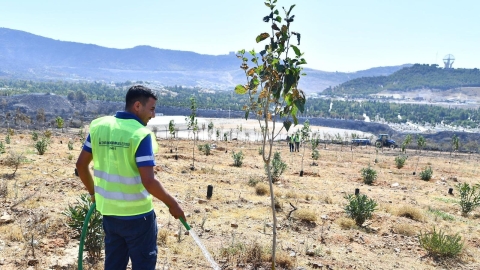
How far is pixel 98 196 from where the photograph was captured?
326cm

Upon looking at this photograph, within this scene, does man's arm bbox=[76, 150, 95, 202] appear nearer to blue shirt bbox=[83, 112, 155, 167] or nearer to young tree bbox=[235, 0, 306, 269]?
blue shirt bbox=[83, 112, 155, 167]

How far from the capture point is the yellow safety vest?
2.94 metres

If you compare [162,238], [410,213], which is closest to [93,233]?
[162,238]

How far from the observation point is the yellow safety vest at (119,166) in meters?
2.94

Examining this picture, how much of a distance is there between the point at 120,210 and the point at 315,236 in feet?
18.3

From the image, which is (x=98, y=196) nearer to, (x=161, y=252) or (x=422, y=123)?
(x=161, y=252)

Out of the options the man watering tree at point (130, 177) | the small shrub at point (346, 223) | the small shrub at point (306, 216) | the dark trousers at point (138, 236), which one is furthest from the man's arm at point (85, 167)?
the small shrub at point (346, 223)

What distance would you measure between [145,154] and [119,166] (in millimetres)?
283

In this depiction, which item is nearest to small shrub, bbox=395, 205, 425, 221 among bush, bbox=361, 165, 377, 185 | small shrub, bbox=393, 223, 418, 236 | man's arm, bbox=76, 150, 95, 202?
small shrub, bbox=393, 223, 418, 236

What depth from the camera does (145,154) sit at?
290 cm

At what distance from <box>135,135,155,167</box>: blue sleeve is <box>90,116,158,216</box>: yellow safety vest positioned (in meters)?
0.03

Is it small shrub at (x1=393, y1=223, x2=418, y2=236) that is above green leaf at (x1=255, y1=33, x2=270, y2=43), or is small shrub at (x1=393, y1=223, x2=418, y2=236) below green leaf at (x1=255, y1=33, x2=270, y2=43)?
below

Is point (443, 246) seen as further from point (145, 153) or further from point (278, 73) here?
point (145, 153)

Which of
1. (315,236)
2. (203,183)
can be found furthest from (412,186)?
(315,236)
